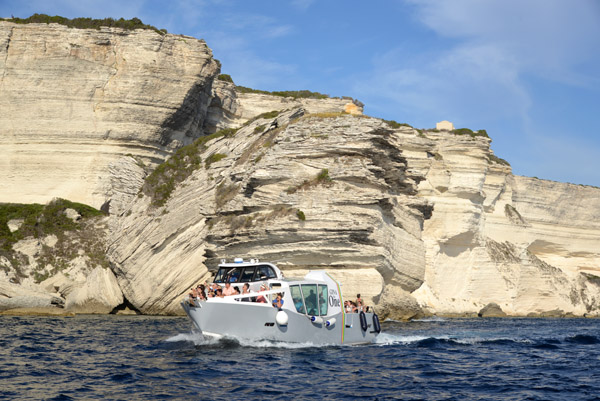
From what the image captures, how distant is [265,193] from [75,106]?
25037 mm

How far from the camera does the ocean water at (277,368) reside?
15953 millimetres

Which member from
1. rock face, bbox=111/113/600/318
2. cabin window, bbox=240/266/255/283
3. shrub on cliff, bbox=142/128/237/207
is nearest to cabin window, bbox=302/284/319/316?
cabin window, bbox=240/266/255/283

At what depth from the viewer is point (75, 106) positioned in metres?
56.8

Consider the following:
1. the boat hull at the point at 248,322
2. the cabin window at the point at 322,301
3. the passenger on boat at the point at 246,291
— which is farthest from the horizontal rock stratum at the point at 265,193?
the boat hull at the point at 248,322

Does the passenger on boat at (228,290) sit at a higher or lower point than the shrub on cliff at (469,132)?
lower

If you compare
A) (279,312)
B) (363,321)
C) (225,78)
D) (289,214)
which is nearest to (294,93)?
(225,78)

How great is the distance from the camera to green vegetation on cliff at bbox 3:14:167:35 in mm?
57906

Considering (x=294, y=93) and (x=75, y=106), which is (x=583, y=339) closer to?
(x=75, y=106)

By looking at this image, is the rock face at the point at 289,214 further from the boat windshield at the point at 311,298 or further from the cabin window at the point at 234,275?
the boat windshield at the point at 311,298

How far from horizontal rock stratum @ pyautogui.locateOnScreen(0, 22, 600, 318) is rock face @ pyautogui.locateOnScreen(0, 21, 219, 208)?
12cm

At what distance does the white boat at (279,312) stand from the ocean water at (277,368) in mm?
489

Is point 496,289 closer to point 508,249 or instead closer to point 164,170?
point 508,249

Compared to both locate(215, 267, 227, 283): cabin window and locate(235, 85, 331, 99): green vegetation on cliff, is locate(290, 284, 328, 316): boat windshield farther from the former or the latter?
locate(235, 85, 331, 99): green vegetation on cliff

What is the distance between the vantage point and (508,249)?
66.0 meters
